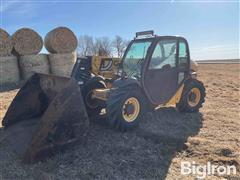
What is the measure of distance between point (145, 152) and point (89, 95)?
203 cm

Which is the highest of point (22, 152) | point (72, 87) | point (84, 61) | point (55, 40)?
point (55, 40)

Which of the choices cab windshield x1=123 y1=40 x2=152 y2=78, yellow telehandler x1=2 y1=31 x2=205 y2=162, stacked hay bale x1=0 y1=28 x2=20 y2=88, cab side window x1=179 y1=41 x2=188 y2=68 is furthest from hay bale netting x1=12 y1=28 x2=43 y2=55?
cab side window x1=179 y1=41 x2=188 y2=68

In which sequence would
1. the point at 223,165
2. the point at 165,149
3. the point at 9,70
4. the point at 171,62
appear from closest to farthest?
the point at 223,165
the point at 165,149
the point at 171,62
the point at 9,70

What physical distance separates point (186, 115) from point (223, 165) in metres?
2.34

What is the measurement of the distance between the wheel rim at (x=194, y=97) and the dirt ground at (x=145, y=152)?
1.88 feet

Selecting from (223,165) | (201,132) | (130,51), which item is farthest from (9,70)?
(223,165)

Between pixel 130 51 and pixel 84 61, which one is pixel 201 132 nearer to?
pixel 130 51

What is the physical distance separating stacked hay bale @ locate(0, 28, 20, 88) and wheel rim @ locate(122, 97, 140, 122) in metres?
6.97

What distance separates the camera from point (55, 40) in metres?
11.4

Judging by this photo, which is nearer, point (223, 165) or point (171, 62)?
point (223, 165)

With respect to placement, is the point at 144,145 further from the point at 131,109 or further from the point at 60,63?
the point at 60,63

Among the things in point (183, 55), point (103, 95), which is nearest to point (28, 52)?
point (103, 95)

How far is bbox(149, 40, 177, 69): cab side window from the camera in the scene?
525 centimetres

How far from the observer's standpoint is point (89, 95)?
18.6 ft
